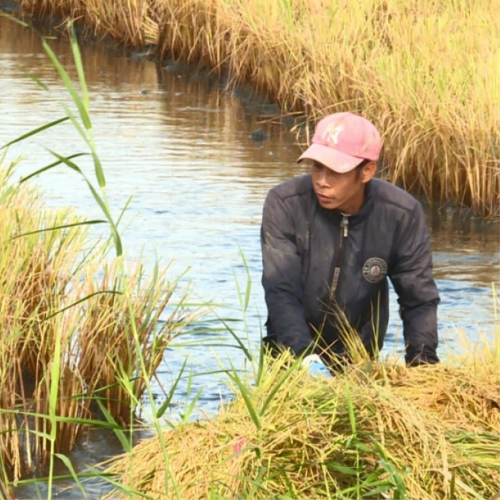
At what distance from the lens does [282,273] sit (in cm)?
473

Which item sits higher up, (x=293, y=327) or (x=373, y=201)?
(x=373, y=201)

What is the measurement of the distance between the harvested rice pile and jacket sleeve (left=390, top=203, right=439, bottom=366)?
0.89m

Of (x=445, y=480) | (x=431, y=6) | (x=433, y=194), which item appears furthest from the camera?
(x=431, y=6)

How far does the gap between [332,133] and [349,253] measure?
16.9 inches

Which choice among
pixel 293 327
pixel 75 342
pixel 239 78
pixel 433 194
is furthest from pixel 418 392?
pixel 239 78

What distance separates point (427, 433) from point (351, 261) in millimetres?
1306

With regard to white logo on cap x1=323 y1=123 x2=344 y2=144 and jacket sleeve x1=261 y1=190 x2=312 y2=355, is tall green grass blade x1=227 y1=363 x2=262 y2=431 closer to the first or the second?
jacket sleeve x1=261 y1=190 x2=312 y2=355

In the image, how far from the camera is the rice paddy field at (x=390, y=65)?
9.23 metres

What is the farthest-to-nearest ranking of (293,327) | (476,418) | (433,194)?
(433,194), (293,327), (476,418)

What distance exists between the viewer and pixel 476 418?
13.0 feet

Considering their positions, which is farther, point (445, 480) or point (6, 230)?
point (6, 230)

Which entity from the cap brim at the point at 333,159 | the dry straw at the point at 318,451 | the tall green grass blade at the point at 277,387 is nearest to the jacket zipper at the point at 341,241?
the cap brim at the point at 333,159

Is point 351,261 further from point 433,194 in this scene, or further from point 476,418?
point 433,194

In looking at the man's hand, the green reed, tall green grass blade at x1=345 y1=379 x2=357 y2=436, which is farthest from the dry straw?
the green reed
